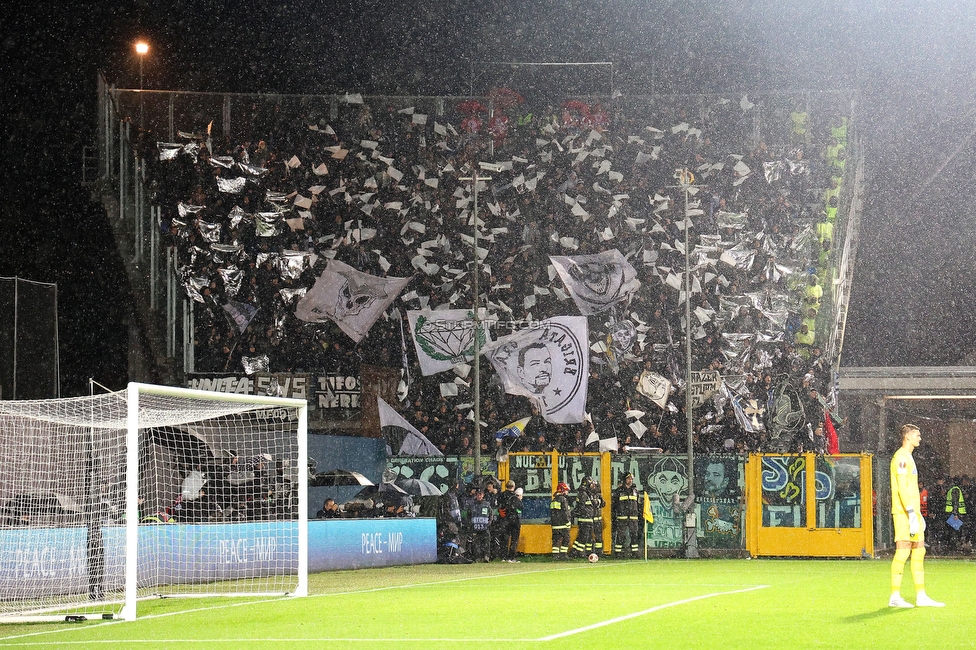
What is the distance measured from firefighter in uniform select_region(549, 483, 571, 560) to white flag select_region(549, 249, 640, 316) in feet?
18.8

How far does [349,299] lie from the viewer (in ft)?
96.5

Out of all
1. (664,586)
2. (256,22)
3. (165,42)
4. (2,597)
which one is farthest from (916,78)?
(2,597)

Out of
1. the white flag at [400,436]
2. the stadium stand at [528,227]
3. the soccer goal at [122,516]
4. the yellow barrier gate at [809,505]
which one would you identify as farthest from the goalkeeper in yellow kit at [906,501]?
the white flag at [400,436]

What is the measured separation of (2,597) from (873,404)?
82.3 feet

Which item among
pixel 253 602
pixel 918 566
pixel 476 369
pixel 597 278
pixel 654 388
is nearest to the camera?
pixel 918 566

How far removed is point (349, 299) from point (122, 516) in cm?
1286

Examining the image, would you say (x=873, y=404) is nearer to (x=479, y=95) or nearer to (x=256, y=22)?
(x=479, y=95)

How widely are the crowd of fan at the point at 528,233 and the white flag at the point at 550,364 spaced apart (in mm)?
387

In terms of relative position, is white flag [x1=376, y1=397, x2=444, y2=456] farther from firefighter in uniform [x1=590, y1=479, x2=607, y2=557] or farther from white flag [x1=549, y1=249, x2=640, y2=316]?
white flag [x1=549, y1=249, x2=640, y2=316]

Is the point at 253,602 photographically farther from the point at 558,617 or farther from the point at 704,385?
the point at 704,385

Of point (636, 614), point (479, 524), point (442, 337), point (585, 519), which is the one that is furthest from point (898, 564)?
point (442, 337)

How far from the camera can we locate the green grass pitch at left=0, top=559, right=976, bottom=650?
956 centimetres

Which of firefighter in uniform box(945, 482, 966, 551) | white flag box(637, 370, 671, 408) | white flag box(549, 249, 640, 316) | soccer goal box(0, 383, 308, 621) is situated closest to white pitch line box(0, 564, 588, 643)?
soccer goal box(0, 383, 308, 621)

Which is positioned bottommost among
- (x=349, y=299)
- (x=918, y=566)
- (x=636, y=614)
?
(x=636, y=614)
